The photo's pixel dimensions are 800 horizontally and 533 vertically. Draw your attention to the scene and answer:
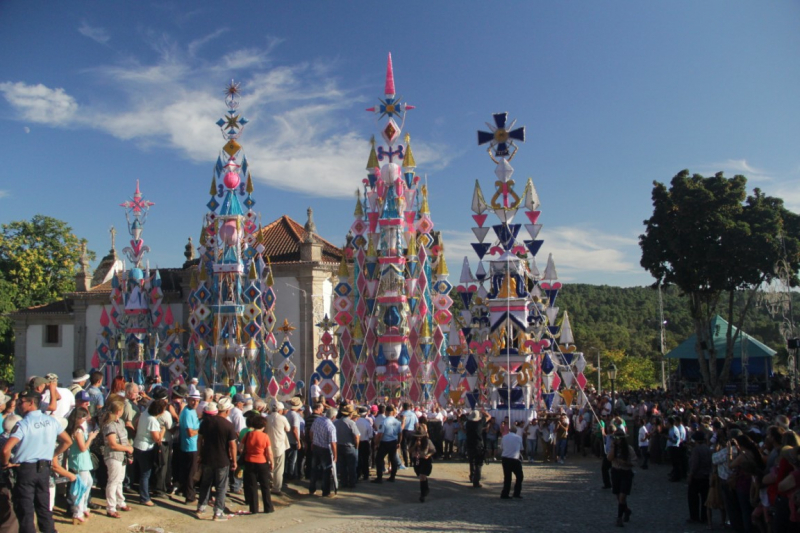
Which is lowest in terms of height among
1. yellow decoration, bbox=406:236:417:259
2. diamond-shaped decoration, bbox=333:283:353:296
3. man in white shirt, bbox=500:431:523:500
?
man in white shirt, bbox=500:431:523:500

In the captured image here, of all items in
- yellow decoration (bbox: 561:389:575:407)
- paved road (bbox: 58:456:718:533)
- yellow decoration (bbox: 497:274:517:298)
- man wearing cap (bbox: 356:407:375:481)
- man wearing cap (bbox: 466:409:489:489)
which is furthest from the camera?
yellow decoration (bbox: 561:389:575:407)

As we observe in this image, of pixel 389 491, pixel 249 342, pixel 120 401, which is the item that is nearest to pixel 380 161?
pixel 249 342

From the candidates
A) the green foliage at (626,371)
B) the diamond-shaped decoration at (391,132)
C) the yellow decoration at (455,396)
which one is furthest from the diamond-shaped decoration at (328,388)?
the green foliage at (626,371)

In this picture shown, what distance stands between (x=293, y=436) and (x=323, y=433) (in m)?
1.08

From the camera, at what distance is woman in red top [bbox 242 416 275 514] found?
35.3 feet

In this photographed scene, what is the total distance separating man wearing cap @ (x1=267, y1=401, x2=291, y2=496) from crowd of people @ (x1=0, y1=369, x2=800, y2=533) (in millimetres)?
19

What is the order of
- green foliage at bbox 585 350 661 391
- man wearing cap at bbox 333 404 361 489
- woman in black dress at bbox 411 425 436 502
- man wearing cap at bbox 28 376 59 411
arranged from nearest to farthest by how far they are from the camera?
man wearing cap at bbox 28 376 59 411 < woman in black dress at bbox 411 425 436 502 < man wearing cap at bbox 333 404 361 489 < green foliage at bbox 585 350 661 391

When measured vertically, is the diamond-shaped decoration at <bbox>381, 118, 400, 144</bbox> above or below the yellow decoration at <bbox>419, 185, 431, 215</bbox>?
above

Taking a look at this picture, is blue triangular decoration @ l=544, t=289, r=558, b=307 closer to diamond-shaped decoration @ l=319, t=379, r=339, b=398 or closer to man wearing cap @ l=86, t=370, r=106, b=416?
diamond-shaped decoration @ l=319, t=379, r=339, b=398

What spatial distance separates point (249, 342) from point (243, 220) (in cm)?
464

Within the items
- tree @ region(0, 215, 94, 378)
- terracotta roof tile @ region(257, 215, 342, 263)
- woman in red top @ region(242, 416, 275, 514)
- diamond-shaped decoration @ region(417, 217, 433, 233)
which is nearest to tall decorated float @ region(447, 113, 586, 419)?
diamond-shaped decoration @ region(417, 217, 433, 233)

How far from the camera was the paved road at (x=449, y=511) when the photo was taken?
33.8 feet

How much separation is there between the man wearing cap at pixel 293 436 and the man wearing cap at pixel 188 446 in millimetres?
2010

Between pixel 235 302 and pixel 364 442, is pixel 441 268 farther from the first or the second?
pixel 364 442
